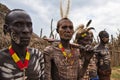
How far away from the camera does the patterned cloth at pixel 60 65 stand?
4461 mm

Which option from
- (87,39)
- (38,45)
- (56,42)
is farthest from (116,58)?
(56,42)

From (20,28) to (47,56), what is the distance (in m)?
1.35

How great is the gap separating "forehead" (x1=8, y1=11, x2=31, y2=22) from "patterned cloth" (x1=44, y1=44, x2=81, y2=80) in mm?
1283

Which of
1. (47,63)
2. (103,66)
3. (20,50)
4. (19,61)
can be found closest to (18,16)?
(20,50)

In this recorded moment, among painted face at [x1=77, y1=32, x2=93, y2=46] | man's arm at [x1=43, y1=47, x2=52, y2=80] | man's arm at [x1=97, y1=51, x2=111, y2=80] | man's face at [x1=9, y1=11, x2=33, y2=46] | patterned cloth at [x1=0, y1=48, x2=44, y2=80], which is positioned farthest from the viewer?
man's arm at [x1=97, y1=51, x2=111, y2=80]

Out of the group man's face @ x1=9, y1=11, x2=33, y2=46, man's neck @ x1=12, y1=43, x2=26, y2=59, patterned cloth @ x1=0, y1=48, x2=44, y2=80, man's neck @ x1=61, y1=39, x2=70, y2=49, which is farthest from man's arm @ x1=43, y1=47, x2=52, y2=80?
man's face @ x1=9, y1=11, x2=33, y2=46

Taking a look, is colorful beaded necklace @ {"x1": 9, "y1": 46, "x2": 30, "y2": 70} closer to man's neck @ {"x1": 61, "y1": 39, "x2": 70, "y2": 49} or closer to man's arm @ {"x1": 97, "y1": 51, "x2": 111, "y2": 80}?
man's neck @ {"x1": 61, "y1": 39, "x2": 70, "y2": 49}

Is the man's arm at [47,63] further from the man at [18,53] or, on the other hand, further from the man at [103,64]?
the man at [103,64]

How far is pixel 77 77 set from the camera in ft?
14.8

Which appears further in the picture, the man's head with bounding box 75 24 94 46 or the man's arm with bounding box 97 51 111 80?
the man's arm with bounding box 97 51 111 80

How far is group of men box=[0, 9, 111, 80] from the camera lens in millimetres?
3188

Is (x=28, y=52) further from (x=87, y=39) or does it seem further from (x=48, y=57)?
(x=87, y=39)

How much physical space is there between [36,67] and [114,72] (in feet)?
49.7

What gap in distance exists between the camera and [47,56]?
4445mm
